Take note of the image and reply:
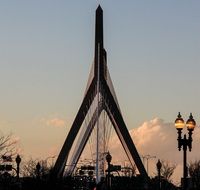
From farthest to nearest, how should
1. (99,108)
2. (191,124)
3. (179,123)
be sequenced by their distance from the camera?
(99,108) < (191,124) < (179,123)

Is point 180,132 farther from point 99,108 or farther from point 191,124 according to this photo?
point 99,108

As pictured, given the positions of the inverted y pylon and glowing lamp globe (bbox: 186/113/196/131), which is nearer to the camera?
glowing lamp globe (bbox: 186/113/196/131)

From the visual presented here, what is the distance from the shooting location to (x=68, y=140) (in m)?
107

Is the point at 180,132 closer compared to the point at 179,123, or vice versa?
the point at 179,123

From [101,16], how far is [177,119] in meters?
77.0

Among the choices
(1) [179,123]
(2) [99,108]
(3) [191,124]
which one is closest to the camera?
(1) [179,123]

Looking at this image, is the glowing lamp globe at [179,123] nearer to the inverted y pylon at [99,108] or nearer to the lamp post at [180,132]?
the lamp post at [180,132]

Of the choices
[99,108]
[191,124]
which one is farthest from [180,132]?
[99,108]

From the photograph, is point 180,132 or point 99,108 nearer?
point 180,132

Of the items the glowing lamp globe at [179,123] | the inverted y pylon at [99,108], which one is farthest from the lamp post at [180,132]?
the inverted y pylon at [99,108]

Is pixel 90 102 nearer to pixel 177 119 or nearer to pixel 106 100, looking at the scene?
pixel 106 100

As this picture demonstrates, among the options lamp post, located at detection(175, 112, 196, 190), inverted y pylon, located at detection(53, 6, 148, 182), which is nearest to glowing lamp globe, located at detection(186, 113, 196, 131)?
lamp post, located at detection(175, 112, 196, 190)

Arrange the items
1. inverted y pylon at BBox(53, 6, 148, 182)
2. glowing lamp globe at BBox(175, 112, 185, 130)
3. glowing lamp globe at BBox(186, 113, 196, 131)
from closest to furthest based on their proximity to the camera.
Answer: glowing lamp globe at BBox(175, 112, 185, 130) → glowing lamp globe at BBox(186, 113, 196, 131) → inverted y pylon at BBox(53, 6, 148, 182)

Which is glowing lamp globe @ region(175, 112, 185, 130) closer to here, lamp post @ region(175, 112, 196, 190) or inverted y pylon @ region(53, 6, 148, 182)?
lamp post @ region(175, 112, 196, 190)
